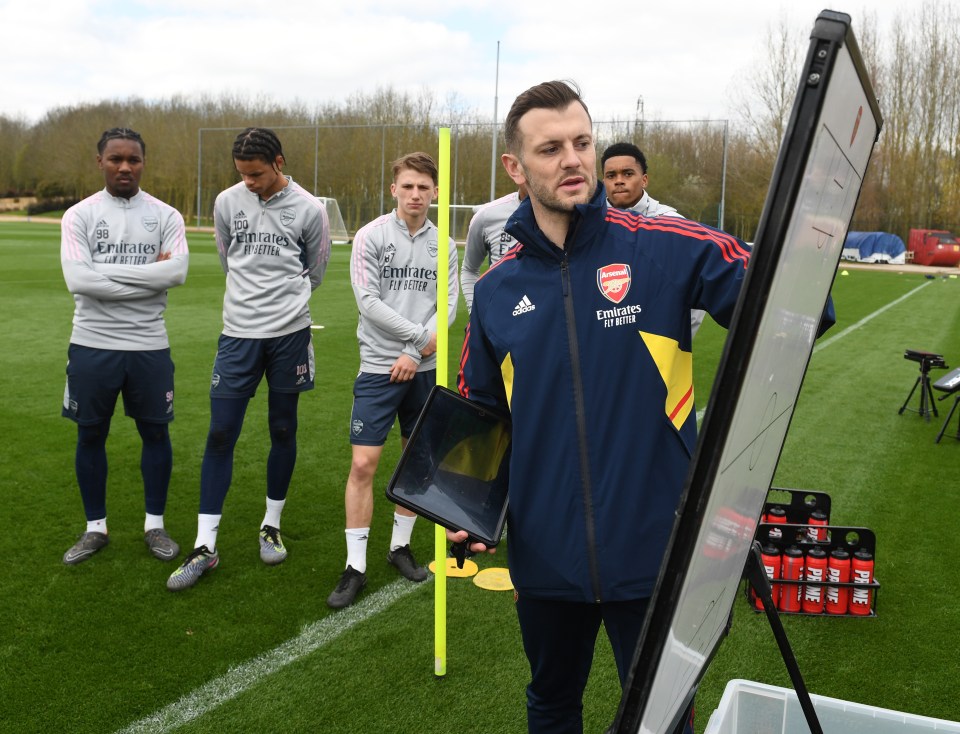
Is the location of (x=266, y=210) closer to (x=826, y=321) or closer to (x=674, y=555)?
(x=826, y=321)

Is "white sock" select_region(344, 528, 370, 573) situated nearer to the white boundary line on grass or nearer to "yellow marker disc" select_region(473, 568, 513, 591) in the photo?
the white boundary line on grass

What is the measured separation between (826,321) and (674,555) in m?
0.85

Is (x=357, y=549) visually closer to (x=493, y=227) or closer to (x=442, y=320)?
(x=442, y=320)

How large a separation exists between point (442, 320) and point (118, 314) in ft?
6.29

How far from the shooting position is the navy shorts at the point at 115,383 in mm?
4180

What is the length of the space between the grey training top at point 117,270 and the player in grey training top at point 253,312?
1.12 ft

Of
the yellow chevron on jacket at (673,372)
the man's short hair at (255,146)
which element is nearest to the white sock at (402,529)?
the man's short hair at (255,146)

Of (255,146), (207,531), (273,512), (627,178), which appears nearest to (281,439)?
(273,512)

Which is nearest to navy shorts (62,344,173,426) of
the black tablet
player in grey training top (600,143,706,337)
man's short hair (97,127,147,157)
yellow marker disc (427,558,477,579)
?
man's short hair (97,127,147,157)

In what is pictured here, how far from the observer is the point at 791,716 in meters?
2.54

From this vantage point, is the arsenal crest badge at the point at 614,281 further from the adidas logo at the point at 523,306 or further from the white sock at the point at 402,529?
the white sock at the point at 402,529

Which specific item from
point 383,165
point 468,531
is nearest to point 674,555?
point 468,531

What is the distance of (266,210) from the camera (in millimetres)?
4223

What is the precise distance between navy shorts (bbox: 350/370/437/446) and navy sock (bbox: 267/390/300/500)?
1.20 ft
